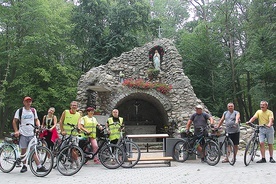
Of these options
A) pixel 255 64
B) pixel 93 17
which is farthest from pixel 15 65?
pixel 255 64

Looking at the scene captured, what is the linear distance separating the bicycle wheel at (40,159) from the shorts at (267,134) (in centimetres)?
514

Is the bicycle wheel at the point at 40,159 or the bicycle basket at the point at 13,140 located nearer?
the bicycle wheel at the point at 40,159

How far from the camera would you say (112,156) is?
247 inches

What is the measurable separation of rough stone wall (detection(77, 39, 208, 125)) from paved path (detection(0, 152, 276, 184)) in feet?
23.7

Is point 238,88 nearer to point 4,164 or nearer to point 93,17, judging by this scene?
point 93,17

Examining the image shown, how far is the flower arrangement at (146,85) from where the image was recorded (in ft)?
47.5

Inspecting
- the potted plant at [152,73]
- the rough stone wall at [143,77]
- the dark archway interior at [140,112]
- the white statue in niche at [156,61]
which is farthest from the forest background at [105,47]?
the potted plant at [152,73]

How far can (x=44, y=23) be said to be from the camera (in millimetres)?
19141

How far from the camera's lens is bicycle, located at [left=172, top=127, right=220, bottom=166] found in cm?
678

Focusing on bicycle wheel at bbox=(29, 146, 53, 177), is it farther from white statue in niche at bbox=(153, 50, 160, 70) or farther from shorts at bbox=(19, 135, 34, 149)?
white statue in niche at bbox=(153, 50, 160, 70)

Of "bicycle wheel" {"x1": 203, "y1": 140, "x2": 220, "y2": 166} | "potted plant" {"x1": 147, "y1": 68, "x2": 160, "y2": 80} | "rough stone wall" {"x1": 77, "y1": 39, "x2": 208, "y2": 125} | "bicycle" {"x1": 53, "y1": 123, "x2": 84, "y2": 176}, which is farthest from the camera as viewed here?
"potted plant" {"x1": 147, "y1": 68, "x2": 160, "y2": 80}

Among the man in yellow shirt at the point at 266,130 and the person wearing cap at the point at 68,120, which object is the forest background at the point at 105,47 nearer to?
the man in yellow shirt at the point at 266,130

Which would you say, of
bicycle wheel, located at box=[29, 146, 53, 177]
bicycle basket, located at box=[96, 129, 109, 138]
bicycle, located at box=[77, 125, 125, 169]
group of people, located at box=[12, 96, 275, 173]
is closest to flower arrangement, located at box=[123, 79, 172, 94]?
bicycle basket, located at box=[96, 129, 109, 138]

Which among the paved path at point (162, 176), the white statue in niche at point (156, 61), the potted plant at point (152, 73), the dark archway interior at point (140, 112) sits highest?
the white statue in niche at point (156, 61)
